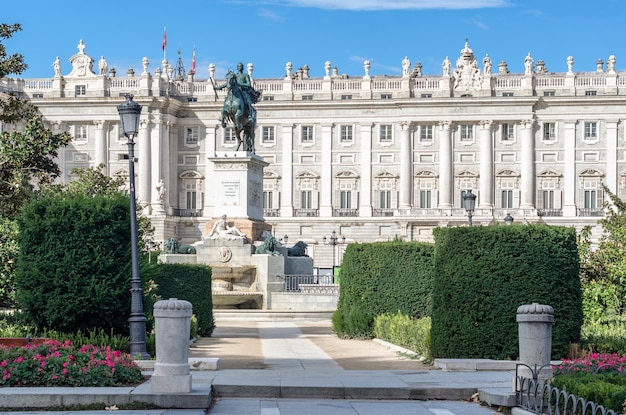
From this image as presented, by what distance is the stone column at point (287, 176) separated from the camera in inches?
4250

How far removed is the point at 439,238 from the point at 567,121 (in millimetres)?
84912

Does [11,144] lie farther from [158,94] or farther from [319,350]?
[158,94]

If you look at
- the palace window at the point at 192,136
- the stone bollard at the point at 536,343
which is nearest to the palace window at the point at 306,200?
the palace window at the point at 192,136

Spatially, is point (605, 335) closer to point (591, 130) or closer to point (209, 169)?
point (591, 130)

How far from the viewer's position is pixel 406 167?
351ft

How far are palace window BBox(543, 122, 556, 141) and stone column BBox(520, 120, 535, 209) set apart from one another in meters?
1.08

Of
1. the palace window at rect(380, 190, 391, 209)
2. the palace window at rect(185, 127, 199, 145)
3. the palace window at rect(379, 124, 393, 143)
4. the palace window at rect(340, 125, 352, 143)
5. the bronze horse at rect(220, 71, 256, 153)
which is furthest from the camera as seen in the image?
the palace window at rect(185, 127, 199, 145)

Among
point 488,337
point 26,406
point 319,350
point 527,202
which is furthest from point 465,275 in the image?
point 527,202

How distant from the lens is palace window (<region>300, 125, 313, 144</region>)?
10944cm

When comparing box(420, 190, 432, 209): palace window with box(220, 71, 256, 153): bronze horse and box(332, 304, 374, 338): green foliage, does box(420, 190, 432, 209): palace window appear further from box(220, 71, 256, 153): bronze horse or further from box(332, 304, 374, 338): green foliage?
box(332, 304, 374, 338): green foliage

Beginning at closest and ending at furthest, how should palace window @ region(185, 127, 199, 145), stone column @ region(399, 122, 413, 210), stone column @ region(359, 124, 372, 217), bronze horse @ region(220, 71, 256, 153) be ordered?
bronze horse @ region(220, 71, 256, 153), stone column @ region(399, 122, 413, 210), stone column @ region(359, 124, 372, 217), palace window @ region(185, 127, 199, 145)

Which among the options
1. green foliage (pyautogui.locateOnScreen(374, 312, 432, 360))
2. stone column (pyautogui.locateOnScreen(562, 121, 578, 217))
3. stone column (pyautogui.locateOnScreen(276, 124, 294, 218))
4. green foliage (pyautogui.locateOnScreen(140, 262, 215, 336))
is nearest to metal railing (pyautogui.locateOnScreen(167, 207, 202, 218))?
stone column (pyautogui.locateOnScreen(276, 124, 294, 218))

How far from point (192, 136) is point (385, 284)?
80.3 metres

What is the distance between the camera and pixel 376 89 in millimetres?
110250
